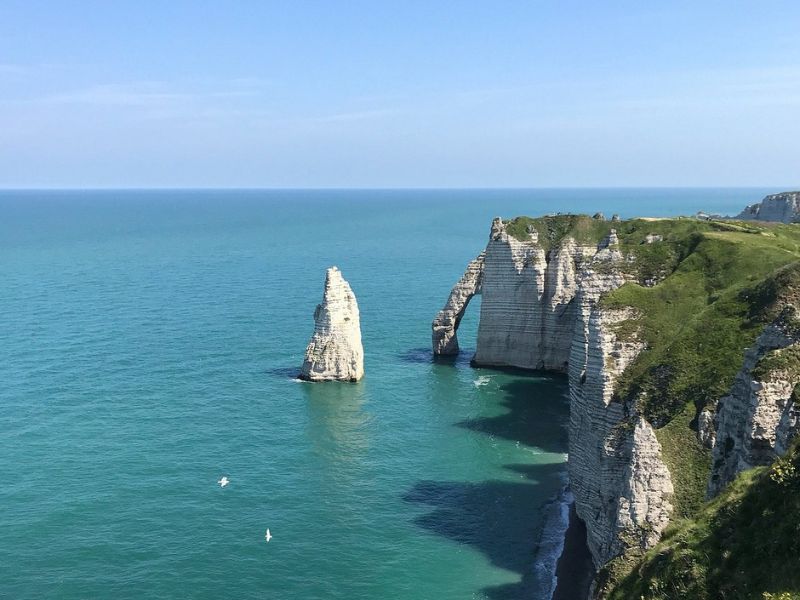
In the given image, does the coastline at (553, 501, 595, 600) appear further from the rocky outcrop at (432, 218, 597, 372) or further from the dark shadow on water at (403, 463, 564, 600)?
the rocky outcrop at (432, 218, 597, 372)

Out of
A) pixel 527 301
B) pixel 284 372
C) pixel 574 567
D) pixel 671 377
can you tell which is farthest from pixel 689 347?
pixel 284 372

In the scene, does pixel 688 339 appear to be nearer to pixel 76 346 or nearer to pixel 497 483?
pixel 497 483

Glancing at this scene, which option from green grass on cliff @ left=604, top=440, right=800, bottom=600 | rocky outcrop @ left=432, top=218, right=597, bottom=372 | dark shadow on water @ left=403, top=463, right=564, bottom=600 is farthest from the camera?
rocky outcrop @ left=432, top=218, right=597, bottom=372

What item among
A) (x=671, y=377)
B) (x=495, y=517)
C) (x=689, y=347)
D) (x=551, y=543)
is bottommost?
(x=551, y=543)

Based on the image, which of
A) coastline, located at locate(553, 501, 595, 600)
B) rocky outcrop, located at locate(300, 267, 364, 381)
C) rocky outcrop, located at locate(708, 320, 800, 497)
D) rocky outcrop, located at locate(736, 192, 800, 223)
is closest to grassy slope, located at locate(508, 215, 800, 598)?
rocky outcrop, located at locate(708, 320, 800, 497)

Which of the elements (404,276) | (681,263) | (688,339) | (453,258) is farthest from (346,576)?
(453,258)

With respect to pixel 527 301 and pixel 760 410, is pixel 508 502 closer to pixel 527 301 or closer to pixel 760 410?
pixel 760 410

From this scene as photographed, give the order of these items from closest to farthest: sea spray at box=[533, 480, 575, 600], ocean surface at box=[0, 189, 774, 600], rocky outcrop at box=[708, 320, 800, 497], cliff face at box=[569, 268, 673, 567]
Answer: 1. rocky outcrop at box=[708, 320, 800, 497]
2. cliff face at box=[569, 268, 673, 567]
3. sea spray at box=[533, 480, 575, 600]
4. ocean surface at box=[0, 189, 774, 600]
